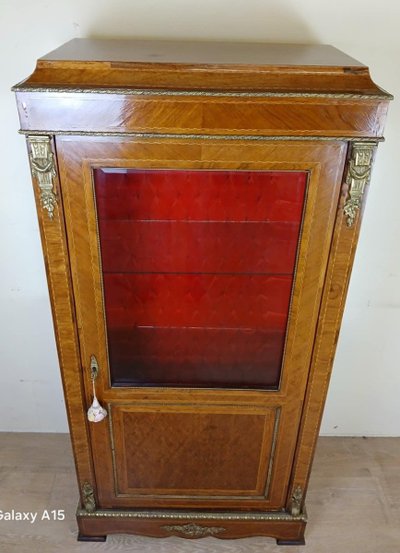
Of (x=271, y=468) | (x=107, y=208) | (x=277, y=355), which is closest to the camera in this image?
(x=107, y=208)

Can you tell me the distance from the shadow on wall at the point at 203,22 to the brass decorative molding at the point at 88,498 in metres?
1.06

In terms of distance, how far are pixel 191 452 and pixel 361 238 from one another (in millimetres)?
704

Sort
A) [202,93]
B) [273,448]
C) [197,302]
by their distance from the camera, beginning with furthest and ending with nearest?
[273,448]
[197,302]
[202,93]

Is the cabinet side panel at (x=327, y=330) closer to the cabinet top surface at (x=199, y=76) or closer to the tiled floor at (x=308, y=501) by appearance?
the cabinet top surface at (x=199, y=76)

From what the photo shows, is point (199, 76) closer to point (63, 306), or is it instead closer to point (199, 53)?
point (199, 53)

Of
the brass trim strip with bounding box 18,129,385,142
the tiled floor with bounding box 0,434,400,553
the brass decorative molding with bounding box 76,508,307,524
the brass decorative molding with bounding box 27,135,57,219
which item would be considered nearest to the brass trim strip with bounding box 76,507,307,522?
the brass decorative molding with bounding box 76,508,307,524

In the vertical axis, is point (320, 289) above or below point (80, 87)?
below

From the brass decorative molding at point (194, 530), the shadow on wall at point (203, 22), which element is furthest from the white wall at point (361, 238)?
the brass decorative molding at point (194, 530)

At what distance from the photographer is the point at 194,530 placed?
125 centimetres

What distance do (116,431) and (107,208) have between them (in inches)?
21.1

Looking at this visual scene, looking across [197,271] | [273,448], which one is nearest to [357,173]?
[197,271]

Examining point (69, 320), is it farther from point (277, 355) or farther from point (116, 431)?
point (277, 355)

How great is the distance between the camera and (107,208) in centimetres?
89

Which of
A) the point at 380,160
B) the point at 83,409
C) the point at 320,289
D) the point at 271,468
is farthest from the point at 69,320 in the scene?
the point at 380,160
